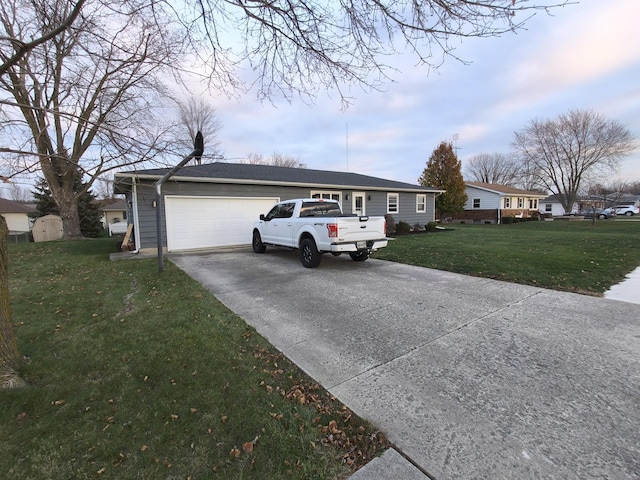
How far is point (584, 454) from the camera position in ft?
6.09

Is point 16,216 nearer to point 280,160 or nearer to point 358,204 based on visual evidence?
point 280,160

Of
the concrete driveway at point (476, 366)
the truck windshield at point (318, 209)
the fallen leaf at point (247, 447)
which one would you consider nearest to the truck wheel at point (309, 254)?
the truck windshield at point (318, 209)

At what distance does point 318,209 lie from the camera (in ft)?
28.2

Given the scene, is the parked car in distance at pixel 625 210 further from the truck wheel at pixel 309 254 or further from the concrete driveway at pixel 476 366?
the concrete driveway at pixel 476 366

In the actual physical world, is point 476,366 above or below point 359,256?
below

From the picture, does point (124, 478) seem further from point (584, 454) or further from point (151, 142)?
point (151, 142)

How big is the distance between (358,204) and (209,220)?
796 cm

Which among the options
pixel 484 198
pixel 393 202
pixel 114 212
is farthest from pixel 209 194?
pixel 114 212

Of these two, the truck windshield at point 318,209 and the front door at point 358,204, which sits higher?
the front door at point 358,204

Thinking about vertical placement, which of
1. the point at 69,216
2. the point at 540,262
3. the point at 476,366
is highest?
the point at 69,216

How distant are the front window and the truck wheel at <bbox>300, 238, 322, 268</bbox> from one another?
10921mm

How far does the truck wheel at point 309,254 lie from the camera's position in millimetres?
7670

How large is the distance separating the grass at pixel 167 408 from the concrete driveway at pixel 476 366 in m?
0.34

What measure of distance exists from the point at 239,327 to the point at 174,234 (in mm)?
8477
